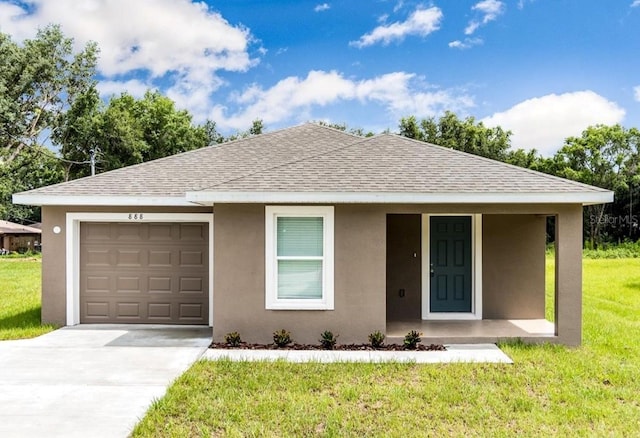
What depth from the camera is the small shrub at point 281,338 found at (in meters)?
8.32

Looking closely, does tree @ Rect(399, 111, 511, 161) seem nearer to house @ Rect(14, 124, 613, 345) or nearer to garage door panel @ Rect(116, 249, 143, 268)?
house @ Rect(14, 124, 613, 345)

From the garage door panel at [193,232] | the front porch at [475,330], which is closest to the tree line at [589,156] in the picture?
the front porch at [475,330]

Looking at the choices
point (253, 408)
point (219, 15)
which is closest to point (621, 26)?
point (219, 15)

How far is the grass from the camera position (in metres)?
9.66

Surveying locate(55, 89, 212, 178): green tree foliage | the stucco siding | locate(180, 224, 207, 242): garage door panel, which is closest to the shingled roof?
the stucco siding

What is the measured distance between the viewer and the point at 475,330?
9211 millimetres

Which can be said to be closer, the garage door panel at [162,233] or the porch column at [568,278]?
the porch column at [568,278]

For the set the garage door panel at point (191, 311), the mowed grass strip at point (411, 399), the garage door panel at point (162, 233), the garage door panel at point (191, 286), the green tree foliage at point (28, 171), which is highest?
the green tree foliage at point (28, 171)

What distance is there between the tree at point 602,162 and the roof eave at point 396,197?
34.7 metres

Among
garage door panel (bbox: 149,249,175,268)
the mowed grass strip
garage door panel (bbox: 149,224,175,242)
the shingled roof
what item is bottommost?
the mowed grass strip

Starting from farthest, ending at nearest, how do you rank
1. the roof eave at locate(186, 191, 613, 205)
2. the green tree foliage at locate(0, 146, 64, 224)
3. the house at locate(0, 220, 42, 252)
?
the house at locate(0, 220, 42, 252) < the green tree foliage at locate(0, 146, 64, 224) < the roof eave at locate(186, 191, 613, 205)

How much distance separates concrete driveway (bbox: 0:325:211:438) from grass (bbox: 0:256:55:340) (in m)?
0.55

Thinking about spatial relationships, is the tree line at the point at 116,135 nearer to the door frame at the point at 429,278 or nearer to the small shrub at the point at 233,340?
the small shrub at the point at 233,340

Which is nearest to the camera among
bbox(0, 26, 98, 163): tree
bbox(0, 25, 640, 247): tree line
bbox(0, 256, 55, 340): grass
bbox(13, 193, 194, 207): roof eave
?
bbox(0, 256, 55, 340): grass
